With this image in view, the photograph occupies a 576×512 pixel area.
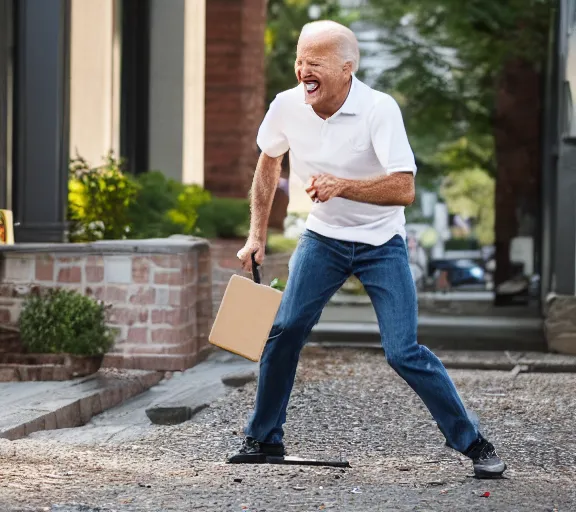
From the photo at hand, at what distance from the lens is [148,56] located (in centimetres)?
1644

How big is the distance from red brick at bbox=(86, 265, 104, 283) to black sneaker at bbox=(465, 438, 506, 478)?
5202mm

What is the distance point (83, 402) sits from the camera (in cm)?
933

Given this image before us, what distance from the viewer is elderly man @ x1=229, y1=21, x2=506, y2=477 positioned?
6352 millimetres

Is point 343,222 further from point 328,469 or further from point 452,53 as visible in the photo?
point 452,53

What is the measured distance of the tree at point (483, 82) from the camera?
23516 millimetres

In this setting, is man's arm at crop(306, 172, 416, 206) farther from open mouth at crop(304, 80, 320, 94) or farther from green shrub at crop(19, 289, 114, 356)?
green shrub at crop(19, 289, 114, 356)

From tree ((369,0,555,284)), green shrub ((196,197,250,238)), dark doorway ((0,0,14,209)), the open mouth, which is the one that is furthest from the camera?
tree ((369,0,555,284))

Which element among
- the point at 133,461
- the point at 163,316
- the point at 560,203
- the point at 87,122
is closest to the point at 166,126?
the point at 87,122

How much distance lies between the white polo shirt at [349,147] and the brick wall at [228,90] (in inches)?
397

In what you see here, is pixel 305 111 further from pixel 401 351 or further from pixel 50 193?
pixel 50 193

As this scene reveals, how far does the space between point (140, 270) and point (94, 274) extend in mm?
332

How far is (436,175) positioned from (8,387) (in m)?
20.1

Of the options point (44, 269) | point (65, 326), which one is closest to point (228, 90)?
point (44, 269)

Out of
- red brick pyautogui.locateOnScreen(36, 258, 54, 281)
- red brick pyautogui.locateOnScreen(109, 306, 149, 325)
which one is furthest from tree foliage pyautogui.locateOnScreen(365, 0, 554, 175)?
red brick pyautogui.locateOnScreen(36, 258, 54, 281)
